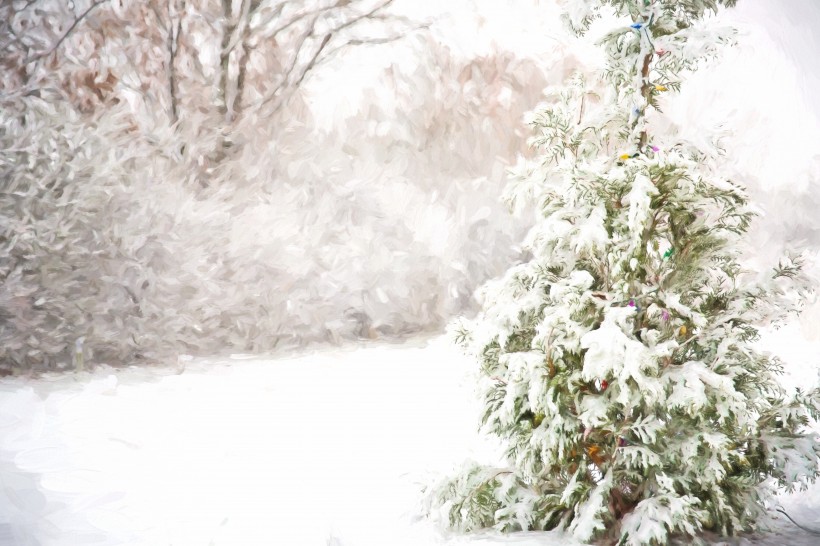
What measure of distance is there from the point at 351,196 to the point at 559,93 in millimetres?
4710

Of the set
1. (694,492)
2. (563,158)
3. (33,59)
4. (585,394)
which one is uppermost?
(33,59)

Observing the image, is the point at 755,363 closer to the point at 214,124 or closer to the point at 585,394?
the point at 585,394

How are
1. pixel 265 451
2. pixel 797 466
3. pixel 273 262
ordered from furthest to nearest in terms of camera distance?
pixel 273 262 < pixel 265 451 < pixel 797 466

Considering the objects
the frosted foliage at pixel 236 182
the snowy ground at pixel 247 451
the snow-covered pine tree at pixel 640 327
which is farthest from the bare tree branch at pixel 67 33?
the snow-covered pine tree at pixel 640 327

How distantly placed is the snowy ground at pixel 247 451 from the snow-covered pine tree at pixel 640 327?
1.21ft

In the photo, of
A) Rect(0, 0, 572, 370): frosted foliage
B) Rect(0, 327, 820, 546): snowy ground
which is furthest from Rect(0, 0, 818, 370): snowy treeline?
Rect(0, 327, 820, 546): snowy ground

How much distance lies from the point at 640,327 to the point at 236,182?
5372 mm

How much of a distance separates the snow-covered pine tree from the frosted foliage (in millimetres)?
4076

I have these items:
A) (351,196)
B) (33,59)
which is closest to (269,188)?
Result: (351,196)

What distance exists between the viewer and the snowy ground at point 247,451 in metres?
3.14

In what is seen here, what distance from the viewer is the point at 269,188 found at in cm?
727

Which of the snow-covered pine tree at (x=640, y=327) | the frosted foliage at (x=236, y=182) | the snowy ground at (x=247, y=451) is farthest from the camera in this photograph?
the frosted foliage at (x=236, y=182)

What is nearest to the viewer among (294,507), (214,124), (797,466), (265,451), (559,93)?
(797,466)

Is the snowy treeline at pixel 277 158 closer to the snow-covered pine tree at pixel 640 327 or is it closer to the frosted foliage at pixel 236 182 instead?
the frosted foliage at pixel 236 182
